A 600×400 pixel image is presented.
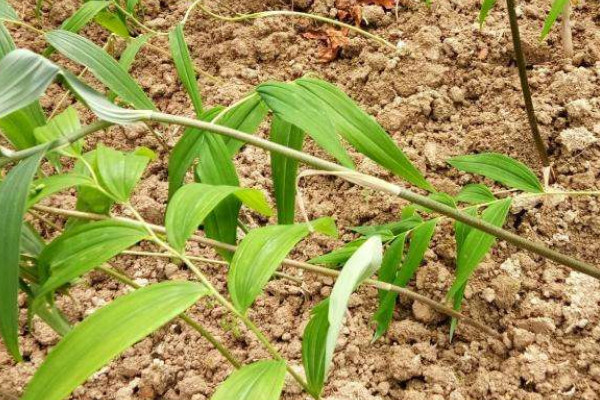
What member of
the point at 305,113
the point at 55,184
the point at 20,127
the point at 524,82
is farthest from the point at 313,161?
the point at 524,82

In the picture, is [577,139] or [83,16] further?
[577,139]

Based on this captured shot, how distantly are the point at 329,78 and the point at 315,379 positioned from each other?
2.57 ft

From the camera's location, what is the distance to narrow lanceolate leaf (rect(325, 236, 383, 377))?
444mm

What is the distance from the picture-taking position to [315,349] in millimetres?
688

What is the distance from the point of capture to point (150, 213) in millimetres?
1155

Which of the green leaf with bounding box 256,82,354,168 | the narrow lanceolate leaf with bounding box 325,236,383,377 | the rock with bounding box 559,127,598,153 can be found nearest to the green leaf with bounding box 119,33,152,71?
the green leaf with bounding box 256,82,354,168

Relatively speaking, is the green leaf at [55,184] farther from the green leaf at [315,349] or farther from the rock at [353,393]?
the rock at [353,393]

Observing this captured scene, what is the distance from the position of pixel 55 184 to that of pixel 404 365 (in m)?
0.56

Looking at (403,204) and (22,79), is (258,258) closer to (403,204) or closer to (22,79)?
(22,79)

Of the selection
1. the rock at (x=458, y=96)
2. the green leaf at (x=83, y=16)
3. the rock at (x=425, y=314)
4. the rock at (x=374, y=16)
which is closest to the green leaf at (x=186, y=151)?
the green leaf at (x=83, y=16)

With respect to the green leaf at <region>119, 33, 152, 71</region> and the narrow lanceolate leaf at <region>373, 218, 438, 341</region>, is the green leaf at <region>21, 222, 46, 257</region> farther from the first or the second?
the narrow lanceolate leaf at <region>373, 218, 438, 341</region>

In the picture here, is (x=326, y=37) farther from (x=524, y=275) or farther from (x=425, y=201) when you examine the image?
(x=425, y=201)

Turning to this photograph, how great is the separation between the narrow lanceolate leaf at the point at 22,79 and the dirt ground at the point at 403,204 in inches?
22.9

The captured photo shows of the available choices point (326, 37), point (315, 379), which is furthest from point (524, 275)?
point (326, 37)
